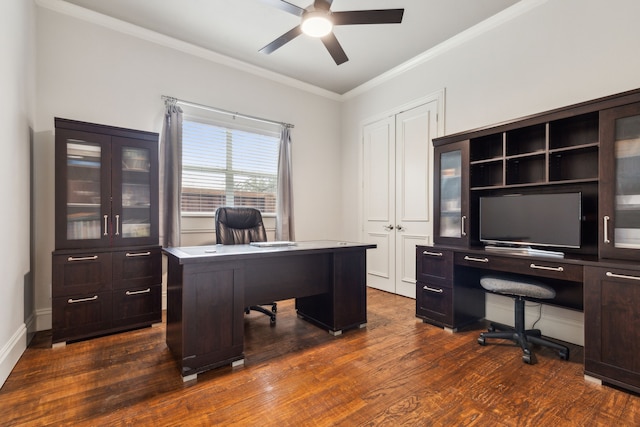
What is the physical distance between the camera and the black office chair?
3.14 meters

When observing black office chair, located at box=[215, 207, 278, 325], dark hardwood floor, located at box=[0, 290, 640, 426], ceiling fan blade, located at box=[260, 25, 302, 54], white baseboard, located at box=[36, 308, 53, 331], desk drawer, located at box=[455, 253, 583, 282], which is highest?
ceiling fan blade, located at box=[260, 25, 302, 54]

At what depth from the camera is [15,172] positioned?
7.46 ft

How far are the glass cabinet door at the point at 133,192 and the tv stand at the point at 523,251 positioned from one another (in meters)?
3.26

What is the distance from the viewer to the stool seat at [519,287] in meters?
2.34

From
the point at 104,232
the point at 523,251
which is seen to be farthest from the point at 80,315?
the point at 523,251

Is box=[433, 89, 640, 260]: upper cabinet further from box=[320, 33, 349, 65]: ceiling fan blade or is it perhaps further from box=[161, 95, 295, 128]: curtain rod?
box=[161, 95, 295, 128]: curtain rod

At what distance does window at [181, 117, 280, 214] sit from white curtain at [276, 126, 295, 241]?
0.40 ft

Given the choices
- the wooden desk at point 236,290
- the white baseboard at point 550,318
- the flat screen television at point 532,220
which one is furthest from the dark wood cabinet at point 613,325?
the wooden desk at point 236,290

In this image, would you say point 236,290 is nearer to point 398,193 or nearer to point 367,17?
point 367,17

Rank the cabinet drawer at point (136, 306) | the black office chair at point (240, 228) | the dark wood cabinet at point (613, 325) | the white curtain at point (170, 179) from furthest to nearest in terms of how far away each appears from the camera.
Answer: the white curtain at point (170, 179)
the black office chair at point (240, 228)
the cabinet drawer at point (136, 306)
the dark wood cabinet at point (613, 325)

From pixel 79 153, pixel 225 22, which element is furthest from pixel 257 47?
pixel 79 153

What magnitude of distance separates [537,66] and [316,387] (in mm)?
3377

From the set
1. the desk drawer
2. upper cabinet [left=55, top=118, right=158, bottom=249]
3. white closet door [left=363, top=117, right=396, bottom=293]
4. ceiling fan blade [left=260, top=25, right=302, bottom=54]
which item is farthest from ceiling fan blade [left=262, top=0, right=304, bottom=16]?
the desk drawer

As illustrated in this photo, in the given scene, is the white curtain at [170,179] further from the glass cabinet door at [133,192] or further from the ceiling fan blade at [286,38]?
the ceiling fan blade at [286,38]
